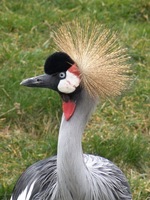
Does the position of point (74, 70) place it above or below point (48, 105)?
above

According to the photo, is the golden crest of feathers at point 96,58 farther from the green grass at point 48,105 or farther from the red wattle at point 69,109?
the green grass at point 48,105

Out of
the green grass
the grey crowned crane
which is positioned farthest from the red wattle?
the green grass

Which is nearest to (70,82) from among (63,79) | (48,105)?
(63,79)

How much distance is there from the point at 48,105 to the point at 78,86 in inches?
36.8

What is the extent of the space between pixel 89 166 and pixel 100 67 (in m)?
0.36

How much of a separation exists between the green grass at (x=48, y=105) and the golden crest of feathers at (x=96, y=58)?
693 mm

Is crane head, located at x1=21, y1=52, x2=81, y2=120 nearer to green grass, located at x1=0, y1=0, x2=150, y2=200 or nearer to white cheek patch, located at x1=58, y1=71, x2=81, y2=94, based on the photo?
white cheek patch, located at x1=58, y1=71, x2=81, y2=94

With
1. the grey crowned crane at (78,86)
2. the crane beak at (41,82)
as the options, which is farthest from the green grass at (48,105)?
the crane beak at (41,82)

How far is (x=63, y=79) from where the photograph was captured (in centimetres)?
176

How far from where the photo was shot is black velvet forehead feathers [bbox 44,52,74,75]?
5.68 feet

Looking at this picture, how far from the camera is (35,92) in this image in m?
2.74

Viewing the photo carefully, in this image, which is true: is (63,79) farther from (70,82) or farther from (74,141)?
(74,141)

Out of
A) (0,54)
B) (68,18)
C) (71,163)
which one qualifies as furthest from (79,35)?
(68,18)

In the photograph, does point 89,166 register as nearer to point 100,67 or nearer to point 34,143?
point 100,67
